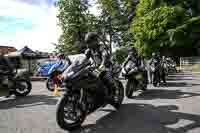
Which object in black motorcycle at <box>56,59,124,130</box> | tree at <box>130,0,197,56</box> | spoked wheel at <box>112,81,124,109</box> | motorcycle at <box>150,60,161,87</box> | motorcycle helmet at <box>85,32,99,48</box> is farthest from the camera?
tree at <box>130,0,197,56</box>

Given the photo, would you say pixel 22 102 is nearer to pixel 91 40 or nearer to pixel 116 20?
pixel 91 40

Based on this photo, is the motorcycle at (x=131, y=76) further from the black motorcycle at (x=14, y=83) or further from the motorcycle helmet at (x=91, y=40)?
the black motorcycle at (x=14, y=83)

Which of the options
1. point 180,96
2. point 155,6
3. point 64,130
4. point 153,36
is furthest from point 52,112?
point 155,6

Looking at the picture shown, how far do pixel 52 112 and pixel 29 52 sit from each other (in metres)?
16.1

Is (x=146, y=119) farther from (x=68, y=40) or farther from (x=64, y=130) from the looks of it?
(x=68, y=40)

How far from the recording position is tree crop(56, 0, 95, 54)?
31.6 meters

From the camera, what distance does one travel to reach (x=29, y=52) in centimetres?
2142

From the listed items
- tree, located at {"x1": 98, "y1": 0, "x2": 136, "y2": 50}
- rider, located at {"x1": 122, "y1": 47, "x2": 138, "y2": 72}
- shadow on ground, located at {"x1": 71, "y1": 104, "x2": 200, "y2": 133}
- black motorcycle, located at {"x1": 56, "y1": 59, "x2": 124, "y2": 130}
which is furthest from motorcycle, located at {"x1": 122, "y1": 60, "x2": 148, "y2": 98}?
tree, located at {"x1": 98, "y1": 0, "x2": 136, "y2": 50}

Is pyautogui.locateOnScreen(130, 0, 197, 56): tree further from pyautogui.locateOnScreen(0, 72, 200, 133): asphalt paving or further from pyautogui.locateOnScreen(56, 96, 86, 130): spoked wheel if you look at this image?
pyautogui.locateOnScreen(56, 96, 86, 130): spoked wheel

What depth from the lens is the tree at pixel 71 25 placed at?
31609 millimetres

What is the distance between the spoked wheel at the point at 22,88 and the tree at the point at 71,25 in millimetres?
22331


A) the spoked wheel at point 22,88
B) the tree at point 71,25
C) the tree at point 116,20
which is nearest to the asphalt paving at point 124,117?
A: the spoked wheel at point 22,88

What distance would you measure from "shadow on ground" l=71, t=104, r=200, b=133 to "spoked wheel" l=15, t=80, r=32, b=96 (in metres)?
4.00

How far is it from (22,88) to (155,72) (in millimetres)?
5641
